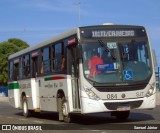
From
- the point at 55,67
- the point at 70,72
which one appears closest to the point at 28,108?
the point at 55,67

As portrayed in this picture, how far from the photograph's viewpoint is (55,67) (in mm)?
17422

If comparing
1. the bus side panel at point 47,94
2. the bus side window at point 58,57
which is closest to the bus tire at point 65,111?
the bus side panel at point 47,94

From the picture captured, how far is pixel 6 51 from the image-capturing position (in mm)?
85062

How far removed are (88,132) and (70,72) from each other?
3351 millimetres

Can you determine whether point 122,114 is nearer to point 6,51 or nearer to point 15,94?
point 15,94

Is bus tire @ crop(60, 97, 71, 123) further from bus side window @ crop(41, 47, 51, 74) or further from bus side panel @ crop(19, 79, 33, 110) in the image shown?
bus side panel @ crop(19, 79, 33, 110)

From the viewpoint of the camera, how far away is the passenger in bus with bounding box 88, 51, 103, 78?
1484cm

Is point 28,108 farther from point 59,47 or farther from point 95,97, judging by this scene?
point 95,97

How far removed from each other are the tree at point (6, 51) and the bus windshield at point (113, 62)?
66.7 metres

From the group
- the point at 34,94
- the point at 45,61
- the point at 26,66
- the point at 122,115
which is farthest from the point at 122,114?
the point at 26,66

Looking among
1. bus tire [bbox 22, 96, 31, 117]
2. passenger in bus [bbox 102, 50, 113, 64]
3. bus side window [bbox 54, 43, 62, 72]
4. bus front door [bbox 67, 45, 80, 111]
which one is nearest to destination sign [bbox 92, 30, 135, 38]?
passenger in bus [bbox 102, 50, 113, 64]

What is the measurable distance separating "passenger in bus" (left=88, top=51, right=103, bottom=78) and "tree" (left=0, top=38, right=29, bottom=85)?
66807 millimetres

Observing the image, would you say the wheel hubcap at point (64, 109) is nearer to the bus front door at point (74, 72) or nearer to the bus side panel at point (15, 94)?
the bus front door at point (74, 72)

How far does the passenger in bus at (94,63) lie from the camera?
14.8 meters
